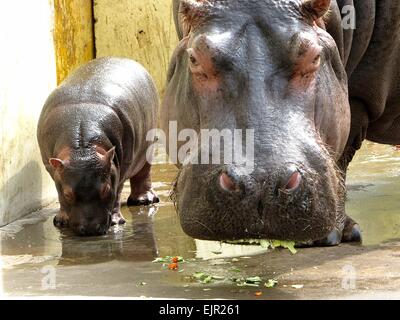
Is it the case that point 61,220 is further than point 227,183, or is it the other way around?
point 61,220

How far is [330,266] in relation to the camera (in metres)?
4.44

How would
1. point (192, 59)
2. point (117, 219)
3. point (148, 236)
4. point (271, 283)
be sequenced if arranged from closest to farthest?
point (192, 59)
point (271, 283)
point (148, 236)
point (117, 219)

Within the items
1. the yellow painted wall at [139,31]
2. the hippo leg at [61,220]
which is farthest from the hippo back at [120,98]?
the yellow painted wall at [139,31]

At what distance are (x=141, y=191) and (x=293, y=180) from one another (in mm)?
4547

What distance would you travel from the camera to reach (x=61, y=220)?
21.7 ft

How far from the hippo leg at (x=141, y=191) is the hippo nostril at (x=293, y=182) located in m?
4.42

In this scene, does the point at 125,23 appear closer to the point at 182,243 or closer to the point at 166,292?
the point at 182,243

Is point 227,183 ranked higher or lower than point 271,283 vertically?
higher

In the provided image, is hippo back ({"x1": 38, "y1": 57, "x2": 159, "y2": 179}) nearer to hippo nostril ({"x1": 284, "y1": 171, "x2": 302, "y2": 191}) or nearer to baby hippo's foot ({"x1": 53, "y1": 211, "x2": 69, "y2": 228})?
baby hippo's foot ({"x1": 53, "y1": 211, "x2": 69, "y2": 228})

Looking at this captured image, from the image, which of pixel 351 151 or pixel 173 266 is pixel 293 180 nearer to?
pixel 173 266

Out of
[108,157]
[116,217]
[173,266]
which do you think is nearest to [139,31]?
[108,157]

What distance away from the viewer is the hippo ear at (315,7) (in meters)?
3.61
